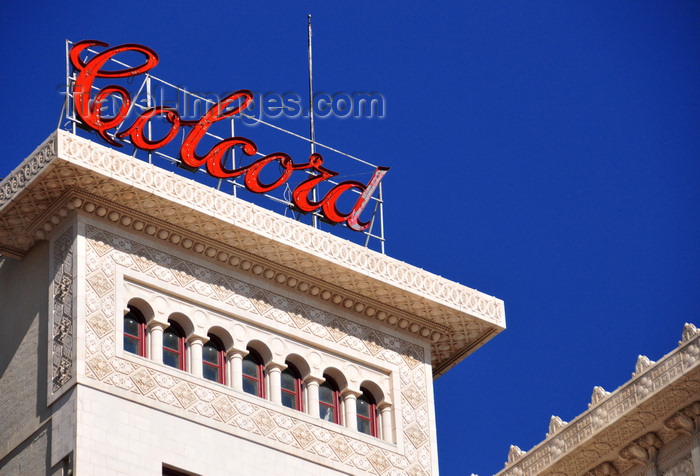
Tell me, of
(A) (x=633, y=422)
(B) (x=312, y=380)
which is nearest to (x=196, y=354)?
(B) (x=312, y=380)

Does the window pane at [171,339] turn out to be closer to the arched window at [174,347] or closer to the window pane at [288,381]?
the arched window at [174,347]

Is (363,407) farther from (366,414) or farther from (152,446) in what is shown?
(152,446)

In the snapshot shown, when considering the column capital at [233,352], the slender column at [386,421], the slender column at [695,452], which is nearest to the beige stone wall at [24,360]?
the column capital at [233,352]

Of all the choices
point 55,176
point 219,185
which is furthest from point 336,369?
point 55,176

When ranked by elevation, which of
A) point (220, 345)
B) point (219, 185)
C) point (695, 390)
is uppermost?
point (219, 185)

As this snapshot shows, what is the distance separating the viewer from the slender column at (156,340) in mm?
45344

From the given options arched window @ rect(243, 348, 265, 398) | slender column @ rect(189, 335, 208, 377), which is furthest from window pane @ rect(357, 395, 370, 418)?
slender column @ rect(189, 335, 208, 377)

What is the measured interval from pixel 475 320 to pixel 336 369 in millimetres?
4066

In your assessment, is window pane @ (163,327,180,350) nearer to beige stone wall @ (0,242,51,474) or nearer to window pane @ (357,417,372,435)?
beige stone wall @ (0,242,51,474)

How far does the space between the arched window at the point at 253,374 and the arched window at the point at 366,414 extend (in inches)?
116

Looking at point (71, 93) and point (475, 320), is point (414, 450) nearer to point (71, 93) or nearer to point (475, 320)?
point (475, 320)

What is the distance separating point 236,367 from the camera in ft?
154

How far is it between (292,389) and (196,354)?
2.98m

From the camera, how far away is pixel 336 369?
160 feet
